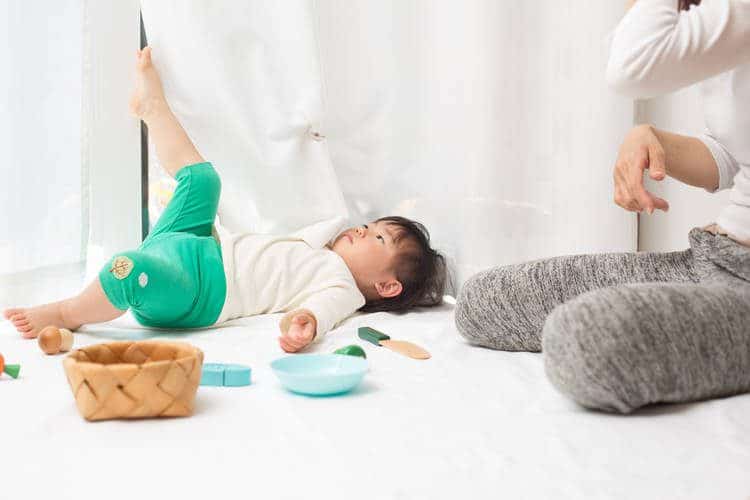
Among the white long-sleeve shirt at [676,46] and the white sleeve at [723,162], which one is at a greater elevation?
the white long-sleeve shirt at [676,46]

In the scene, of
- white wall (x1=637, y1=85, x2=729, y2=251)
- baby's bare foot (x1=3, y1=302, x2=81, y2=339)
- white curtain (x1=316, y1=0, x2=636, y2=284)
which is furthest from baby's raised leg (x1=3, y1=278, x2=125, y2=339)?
white wall (x1=637, y1=85, x2=729, y2=251)

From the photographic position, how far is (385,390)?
0.88 m

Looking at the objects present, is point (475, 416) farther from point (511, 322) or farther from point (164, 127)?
point (164, 127)

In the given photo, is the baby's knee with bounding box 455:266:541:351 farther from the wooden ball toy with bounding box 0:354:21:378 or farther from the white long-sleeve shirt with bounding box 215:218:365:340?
the wooden ball toy with bounding box 0:354:21:378

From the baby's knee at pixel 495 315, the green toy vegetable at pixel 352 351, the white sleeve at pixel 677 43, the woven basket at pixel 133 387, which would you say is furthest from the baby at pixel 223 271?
the white sleeve at pixel 677 43

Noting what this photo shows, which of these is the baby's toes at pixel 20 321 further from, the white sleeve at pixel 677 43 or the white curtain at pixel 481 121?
the white sleeve at pixel 677 43

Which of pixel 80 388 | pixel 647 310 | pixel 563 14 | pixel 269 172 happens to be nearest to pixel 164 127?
A: pixel 269 172

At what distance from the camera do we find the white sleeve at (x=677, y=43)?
77 cm

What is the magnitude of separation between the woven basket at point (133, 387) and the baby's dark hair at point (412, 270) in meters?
0.71

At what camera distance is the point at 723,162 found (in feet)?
3.35

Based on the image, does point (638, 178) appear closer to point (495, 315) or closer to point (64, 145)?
point (495, 315)

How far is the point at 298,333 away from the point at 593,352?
1.59 feet

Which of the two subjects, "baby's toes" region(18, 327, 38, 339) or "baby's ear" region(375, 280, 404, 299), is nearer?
"baby's toes" region(18, 327, 38, 339)

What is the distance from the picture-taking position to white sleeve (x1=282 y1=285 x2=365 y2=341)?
121 cm
